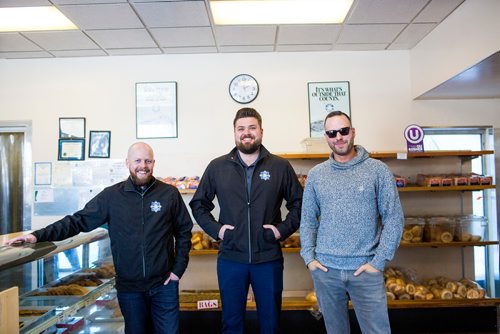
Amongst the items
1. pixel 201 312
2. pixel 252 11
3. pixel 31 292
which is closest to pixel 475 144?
pixel 252 11

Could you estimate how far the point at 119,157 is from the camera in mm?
4059

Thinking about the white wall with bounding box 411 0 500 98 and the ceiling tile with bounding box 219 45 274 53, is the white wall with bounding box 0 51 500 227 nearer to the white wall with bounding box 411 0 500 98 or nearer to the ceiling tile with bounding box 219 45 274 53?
the ceiling tile with bounding box 219 45 274 53

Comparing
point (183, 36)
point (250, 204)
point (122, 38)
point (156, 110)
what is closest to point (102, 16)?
point (122, 38)

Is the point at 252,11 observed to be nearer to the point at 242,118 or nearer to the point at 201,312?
the point at 242,118

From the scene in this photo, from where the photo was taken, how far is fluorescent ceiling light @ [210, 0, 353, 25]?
120 inches

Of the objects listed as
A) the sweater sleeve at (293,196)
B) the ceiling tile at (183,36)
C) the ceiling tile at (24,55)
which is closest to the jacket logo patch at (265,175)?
the sweater sleeve at (293,196)

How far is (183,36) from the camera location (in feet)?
11.8

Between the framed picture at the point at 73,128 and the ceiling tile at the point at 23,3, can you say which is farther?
the framed picture at the point at 73,128

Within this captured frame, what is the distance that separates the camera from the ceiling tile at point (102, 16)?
9.89 feet

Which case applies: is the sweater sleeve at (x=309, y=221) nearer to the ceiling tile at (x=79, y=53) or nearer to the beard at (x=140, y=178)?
the beard at (x=140, y=178)

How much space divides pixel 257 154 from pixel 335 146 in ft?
1.77

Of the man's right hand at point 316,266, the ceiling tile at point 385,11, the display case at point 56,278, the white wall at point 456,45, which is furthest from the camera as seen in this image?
the ceiling tile at point 385,11

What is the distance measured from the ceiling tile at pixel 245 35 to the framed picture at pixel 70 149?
6.41ft

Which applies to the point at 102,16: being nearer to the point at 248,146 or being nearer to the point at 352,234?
the point at 248,146
